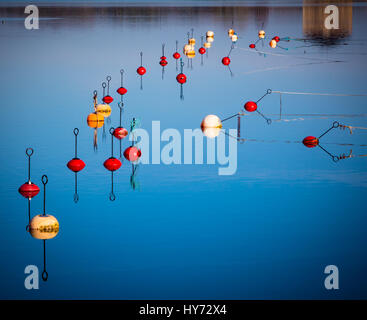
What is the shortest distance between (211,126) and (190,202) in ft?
7.72

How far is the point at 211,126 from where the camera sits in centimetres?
977

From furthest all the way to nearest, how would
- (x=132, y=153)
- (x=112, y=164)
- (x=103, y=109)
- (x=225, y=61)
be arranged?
1. (x=225, y=61)
2. (x=103, y=109)
3. (x=132, y=153)
4. (x=112, y=164)

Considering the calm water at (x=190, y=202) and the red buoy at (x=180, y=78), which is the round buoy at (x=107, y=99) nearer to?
the calm water at (x=190, y=202)

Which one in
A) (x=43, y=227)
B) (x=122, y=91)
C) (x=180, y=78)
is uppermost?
(x=180, y=78)

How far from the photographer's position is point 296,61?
1709cm

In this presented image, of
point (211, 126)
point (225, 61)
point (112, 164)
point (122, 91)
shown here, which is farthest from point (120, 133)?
point (225, 61)

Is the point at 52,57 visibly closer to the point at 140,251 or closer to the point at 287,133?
the point at 287,133

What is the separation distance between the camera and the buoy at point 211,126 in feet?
31.6

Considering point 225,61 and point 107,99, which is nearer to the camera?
point 107,99

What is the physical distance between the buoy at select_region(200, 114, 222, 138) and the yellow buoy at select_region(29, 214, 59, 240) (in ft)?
12.7

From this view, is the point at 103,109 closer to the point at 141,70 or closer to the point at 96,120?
the point at 96,120

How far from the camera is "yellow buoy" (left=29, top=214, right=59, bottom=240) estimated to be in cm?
600

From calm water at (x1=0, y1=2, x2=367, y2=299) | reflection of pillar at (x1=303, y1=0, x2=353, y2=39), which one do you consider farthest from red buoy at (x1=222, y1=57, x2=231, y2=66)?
reflection of pillar at (x1=303, y1=0, x2=353, y2=39)
